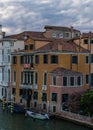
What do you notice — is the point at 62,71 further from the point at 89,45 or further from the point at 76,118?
the point at 76,118

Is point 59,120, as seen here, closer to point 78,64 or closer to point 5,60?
point 78,64

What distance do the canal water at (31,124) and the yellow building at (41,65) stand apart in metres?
3.75

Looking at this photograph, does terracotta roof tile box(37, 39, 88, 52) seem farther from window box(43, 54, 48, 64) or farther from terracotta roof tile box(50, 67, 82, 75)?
terracotta roof tile box(50, 67, 82, 75)

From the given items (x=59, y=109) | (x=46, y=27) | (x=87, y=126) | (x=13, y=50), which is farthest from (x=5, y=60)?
(x=87, y=126)

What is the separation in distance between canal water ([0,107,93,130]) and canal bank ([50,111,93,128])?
1.32 ft

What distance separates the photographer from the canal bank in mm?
31562

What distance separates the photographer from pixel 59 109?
3712 cm

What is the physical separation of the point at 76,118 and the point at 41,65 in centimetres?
866

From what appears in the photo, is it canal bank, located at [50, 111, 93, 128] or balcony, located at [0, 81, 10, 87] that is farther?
balcony, located at [0, 81, 10, 87]

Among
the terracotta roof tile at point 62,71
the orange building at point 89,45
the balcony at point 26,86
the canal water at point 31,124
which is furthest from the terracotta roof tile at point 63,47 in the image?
the canal water at point 31,124

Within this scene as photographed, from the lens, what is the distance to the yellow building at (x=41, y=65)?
39.2m

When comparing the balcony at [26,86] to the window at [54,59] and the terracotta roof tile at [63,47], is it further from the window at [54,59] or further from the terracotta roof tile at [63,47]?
the terracotta roof tile at [63,47]

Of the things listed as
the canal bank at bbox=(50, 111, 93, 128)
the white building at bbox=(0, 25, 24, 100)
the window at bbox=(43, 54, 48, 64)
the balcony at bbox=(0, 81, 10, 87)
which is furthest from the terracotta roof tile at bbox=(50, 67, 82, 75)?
the balcony at bbox=(0, 81, 10, 87)

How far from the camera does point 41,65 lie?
40156 millimetres
